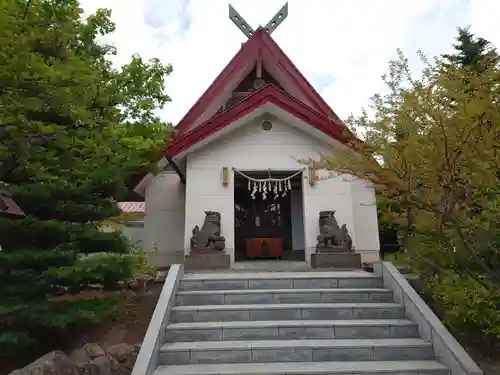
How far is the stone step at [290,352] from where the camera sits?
4410 mm

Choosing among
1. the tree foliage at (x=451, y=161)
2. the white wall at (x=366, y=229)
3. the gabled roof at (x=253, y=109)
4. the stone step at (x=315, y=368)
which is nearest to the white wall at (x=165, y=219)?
the gabled roof at (x=253, y=109)

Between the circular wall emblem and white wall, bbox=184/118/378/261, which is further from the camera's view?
the circular wall emblem

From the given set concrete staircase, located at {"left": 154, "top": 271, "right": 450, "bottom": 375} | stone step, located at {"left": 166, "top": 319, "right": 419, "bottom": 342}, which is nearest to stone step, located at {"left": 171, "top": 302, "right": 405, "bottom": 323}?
concrete staircase, located at {"left": 154, "top": 271, "right": 450, "bottom": 375}

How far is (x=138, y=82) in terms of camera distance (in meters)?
10.1

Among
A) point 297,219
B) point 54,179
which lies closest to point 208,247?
point 297,219

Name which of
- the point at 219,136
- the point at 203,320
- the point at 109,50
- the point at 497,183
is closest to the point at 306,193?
the point at 219,136

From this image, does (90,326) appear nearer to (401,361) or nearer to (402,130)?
(401,361)

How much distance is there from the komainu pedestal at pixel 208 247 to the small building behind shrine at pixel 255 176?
0.08ft

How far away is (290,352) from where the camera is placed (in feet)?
14.7

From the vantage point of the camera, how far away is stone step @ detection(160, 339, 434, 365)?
441 cm

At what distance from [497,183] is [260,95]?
5.24 metres

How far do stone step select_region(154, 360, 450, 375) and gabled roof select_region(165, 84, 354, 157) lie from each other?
4907 mm

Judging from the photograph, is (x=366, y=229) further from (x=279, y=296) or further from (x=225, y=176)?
(x=279, y=296)

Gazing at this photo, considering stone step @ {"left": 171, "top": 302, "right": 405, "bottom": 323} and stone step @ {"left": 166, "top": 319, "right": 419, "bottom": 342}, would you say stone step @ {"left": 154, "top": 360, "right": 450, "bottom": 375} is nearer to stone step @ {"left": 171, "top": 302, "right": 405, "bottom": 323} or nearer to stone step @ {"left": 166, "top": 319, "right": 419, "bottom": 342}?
stone step @ {"left": 166, "top": 319, "right": 419, "bottom": 342}
